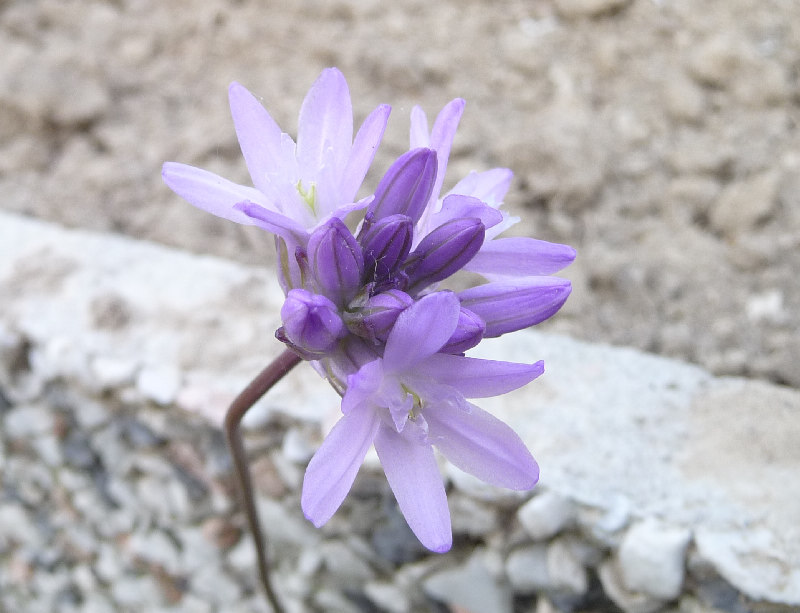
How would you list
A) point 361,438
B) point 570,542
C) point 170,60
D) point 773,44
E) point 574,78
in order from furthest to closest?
point 170,60 → point 574,78 → point 773,44 → point 570,542 → point 361,438

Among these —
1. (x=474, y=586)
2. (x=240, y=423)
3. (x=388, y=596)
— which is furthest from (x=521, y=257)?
(x=388, y=596)

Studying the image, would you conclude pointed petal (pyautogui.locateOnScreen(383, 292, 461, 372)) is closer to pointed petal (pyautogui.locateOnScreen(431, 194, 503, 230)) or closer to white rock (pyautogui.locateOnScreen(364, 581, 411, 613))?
pointed petal (pyautogui.locateOnScreen(431, 194, 503, 230))

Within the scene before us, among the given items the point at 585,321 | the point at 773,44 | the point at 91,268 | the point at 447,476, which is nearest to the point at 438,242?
the point at 447,476

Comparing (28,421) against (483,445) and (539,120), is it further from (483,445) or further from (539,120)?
(539,120)

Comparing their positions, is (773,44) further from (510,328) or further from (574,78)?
(510,328)

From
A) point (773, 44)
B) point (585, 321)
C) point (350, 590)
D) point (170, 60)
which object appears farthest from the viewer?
point (170, 60)
